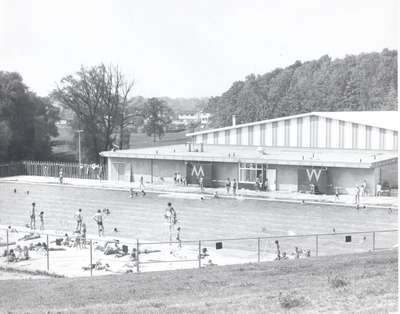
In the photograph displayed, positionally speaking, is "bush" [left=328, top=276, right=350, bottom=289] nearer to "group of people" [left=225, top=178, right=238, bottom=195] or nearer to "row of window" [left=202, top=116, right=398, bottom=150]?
"group of people" [left=225, top=178, right=238, bottom=195]

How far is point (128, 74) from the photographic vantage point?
66938 millimetres

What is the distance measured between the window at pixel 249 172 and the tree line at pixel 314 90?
1118 inches

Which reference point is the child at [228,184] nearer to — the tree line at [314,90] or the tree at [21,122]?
the tree at [21,122]

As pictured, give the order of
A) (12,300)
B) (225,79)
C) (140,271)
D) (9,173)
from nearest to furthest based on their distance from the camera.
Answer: (12,300) → (140,271) → (9,173) → (225,79)

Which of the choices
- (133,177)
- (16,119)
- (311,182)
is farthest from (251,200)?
(16,119)

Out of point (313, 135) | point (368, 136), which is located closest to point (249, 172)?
point (313, 135)

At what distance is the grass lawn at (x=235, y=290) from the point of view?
12.8 meters

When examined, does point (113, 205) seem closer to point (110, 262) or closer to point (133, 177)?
point (133, 177)

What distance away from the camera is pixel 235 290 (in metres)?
15.3

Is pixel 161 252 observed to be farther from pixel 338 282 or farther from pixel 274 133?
pixel 274 133

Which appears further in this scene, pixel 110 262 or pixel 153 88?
pixel 153 88

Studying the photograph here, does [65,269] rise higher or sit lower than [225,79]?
lower

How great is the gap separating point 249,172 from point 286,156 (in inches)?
114

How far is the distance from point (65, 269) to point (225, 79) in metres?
70.2
